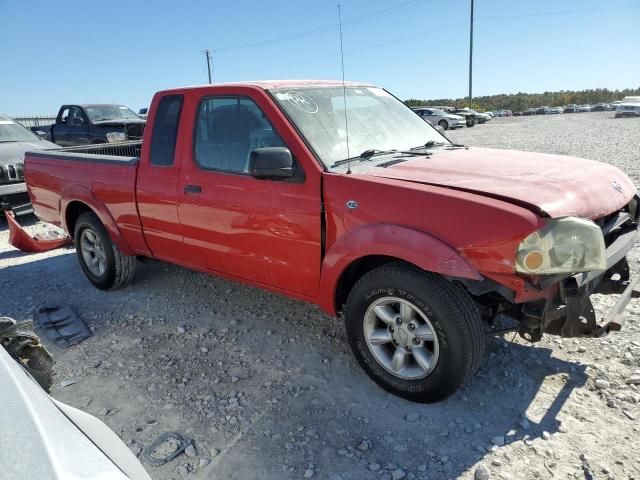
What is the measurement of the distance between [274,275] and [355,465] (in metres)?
1.43

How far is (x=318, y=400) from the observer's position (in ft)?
10.4

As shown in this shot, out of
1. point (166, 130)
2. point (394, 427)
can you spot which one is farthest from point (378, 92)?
point (394, 427)

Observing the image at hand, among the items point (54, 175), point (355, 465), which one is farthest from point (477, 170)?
point (54, 175)

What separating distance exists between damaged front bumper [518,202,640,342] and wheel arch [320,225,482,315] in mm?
422

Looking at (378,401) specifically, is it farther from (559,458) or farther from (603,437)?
(603,437)

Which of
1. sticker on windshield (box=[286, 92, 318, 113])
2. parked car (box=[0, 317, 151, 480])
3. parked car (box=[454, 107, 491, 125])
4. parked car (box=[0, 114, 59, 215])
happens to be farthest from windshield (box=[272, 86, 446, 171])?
parked car (box=[454, 107, 491, 125])

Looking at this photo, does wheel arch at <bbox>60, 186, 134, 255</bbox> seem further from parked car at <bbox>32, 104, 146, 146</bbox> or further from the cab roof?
parked car at <bbox>32, 104, 146, 146</bbox>

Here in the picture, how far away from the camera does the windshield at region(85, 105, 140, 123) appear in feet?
39.7

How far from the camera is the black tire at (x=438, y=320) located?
2.78 meters

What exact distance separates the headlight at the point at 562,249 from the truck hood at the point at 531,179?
8 centimetres

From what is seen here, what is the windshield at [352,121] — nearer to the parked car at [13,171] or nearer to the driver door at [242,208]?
the driver door at [242,208]

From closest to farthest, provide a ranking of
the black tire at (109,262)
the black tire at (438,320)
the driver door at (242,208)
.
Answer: the black tire at (438,320) < the driver door at (242,208) < the black tire at (109,262)

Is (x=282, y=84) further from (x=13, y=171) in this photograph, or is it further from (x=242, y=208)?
(x=13, y=171)

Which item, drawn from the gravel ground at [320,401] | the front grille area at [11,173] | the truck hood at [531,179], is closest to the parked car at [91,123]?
the front grille area at [11,173]
